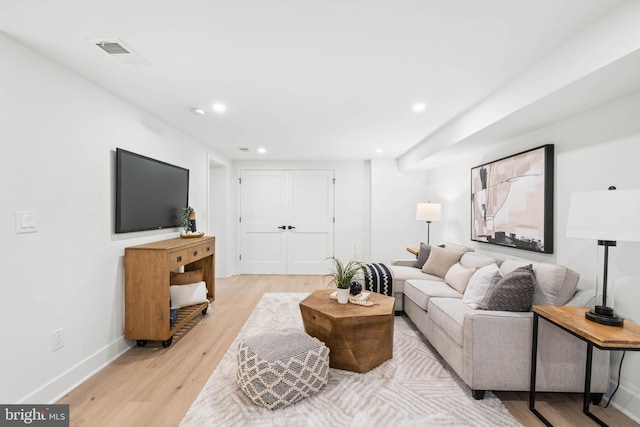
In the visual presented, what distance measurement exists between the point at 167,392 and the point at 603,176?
3469 millimetres

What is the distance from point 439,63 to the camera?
6.36 feet

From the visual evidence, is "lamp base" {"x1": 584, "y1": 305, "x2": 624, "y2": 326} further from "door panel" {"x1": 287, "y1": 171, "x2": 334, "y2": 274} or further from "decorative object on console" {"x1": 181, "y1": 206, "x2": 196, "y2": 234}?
"door panel" {"x1": 287, "y1": 171, "x2": 334, "y2": 274}

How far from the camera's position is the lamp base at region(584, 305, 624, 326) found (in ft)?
5.13

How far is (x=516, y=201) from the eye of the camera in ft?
9.23

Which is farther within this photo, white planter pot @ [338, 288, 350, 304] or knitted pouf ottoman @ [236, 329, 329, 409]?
white planter pot @ [338, 288, 350, 304]

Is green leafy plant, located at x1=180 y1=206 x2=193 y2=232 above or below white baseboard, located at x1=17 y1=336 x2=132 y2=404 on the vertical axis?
above

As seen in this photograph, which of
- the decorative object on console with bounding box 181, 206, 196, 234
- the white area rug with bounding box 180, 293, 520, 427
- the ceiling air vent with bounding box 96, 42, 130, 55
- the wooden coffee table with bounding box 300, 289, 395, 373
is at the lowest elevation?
the white area rug with bounding box 180, 293, 520, 427

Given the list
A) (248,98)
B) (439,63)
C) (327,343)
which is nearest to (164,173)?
(248,98)

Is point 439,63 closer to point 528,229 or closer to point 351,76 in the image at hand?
point 351,76

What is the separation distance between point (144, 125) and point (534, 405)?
13.1 feet

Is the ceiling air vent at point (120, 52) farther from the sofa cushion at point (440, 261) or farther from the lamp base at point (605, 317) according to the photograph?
the sofa cushion at point (440, 261)

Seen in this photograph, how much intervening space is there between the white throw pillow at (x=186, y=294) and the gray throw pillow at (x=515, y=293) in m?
2.88

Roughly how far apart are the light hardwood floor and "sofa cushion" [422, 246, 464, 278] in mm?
1563

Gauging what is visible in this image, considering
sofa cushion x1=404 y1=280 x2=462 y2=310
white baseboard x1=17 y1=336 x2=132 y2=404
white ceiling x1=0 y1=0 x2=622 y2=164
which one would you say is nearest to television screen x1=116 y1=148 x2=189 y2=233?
white ceiling x1=0 y1=0 x2=622 y2=164
